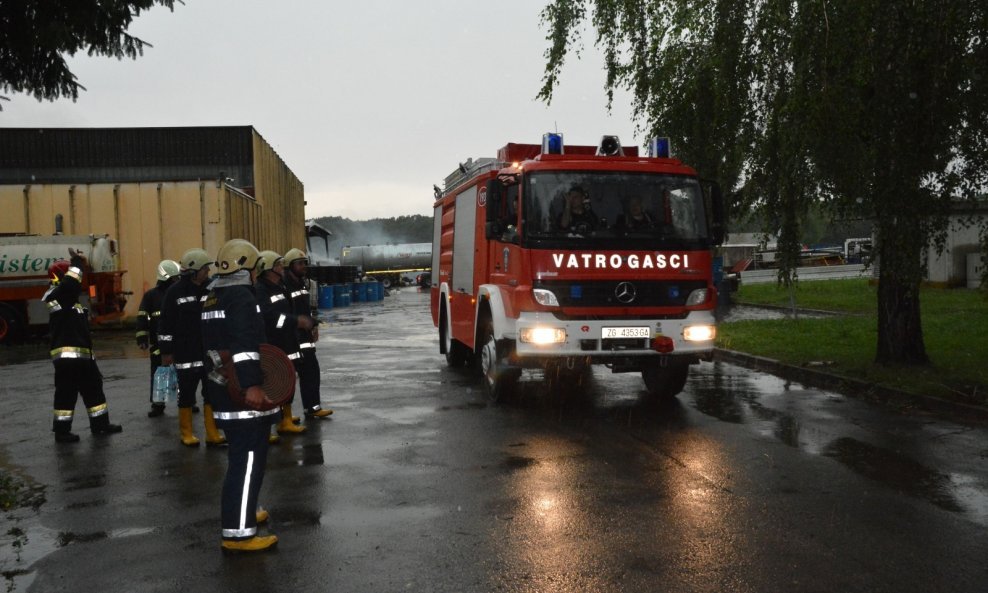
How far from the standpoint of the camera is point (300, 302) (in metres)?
9.62

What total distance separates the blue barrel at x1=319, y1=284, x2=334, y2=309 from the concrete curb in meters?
24.6

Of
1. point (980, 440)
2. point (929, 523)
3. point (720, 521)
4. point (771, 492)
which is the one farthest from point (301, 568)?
point (980, 440)

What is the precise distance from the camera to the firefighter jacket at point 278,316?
8.20 meters

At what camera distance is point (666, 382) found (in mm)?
10562

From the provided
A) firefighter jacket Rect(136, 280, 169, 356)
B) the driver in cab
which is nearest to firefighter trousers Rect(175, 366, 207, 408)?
firefighter jacket Rect(136, 280, 169, 356)

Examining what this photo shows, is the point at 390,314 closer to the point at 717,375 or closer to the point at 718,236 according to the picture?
the point at 717,375

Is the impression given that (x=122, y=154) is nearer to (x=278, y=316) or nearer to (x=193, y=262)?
(x=193, y=262)

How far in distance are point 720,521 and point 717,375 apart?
7797mm

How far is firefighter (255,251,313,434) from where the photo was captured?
8266mm

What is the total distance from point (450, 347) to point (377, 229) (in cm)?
12335

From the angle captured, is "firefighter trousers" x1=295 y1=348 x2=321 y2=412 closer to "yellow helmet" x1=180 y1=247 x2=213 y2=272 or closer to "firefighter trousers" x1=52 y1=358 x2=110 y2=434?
"yellow helmet" x1=180 y1=247 x2=213 y2=272

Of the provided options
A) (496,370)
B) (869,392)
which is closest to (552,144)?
(496,370)

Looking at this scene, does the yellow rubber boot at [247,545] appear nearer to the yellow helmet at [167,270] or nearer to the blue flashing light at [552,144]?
the yellow helmet at [167,270]

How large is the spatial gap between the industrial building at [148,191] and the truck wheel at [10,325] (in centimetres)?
352
